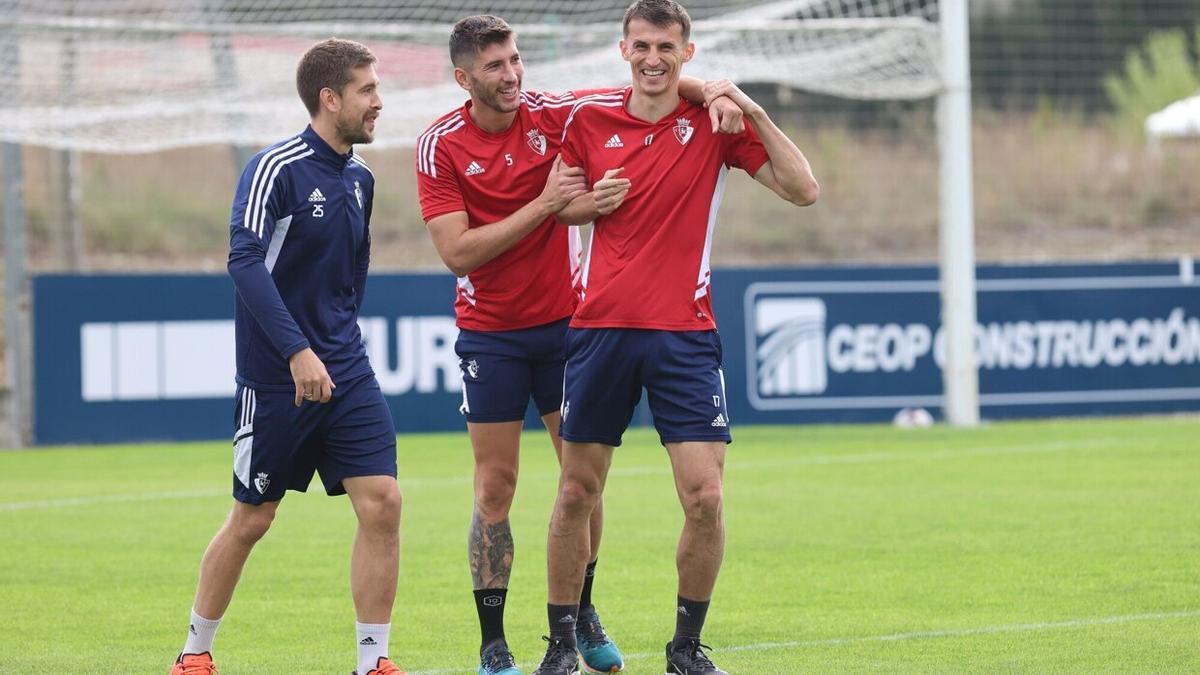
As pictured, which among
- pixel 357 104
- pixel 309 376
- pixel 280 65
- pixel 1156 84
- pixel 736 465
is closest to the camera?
pixel 309 376

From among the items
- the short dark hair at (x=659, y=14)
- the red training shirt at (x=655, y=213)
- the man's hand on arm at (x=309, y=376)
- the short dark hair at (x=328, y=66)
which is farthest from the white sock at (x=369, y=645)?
the short dark hair at (x=659, y=14)

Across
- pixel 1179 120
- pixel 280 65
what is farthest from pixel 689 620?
pixel 1179 120

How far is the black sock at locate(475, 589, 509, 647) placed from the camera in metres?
6.45

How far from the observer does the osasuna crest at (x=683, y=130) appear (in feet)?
20.6

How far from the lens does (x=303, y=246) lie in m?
6.02

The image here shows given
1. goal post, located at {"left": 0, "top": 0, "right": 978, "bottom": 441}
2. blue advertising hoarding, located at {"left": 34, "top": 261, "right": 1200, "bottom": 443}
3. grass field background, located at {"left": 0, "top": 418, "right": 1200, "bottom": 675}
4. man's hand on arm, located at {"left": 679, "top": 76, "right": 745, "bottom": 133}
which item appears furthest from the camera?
blue advertising hoarding, located at {"left": 34, "top": 261, "right": 1200, "bottom": 443}

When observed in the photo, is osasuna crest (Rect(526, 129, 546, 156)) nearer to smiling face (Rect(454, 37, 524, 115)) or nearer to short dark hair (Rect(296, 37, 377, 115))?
smiling face (Rect(454, 37, 524, 115))

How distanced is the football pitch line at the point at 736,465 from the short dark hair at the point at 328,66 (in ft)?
21.2

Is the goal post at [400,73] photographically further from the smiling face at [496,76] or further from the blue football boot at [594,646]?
the blue football boot at [594,646]

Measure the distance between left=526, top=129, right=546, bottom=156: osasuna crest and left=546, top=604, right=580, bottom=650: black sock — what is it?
1.70 metres

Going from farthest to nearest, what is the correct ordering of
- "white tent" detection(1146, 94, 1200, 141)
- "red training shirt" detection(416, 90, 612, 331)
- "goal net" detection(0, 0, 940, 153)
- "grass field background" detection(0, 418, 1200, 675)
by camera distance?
"white tent" detection(1146, 94, 1200, 141), "goal net" detection(0, 0, 940, 153), "grass field background" detection(0, 418, 1200, 675), "red training shirt" detection(416, 90, 612, 331)

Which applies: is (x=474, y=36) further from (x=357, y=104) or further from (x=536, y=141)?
→ (x=357, y=104)

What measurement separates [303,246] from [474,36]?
1.05m

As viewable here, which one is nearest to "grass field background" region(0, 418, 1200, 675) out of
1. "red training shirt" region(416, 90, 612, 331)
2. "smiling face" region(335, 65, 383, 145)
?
"red training shirt" region(416, 90, 612, 331)
